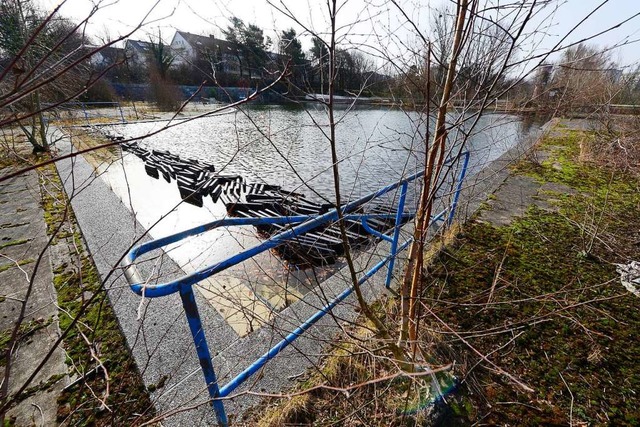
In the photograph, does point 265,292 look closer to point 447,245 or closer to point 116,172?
point 447,245

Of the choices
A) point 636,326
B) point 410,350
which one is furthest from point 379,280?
point 636,326

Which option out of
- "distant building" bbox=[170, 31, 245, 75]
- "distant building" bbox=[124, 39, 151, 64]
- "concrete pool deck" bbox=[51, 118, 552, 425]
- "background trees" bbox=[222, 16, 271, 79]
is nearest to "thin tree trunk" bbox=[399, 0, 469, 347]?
"concrete pool deck" bbox=[51, 118, 552, 425]

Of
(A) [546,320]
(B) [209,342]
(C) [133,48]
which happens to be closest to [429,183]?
(A) [546,320]

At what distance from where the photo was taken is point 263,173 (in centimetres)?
1164

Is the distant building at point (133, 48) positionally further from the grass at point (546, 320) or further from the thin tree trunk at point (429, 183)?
the grass at point (546, 320)

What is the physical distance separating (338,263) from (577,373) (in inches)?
145

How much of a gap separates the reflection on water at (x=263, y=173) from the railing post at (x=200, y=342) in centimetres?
31

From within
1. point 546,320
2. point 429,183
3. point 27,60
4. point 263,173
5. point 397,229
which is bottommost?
point 263,173

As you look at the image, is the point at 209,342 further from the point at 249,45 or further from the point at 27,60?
the point at 27,60

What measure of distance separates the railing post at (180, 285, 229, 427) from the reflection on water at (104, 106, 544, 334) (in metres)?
0.31

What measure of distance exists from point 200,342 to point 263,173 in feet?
34.7

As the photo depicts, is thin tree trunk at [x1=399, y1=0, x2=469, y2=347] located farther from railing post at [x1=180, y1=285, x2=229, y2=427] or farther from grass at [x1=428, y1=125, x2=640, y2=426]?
railing post at [x1=180, y1=285, x2=229, y2=427]

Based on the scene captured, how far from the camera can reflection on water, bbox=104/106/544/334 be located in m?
1.97

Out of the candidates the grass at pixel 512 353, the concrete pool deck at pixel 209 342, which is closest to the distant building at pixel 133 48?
the concrete pool deck at pixel 209 342
